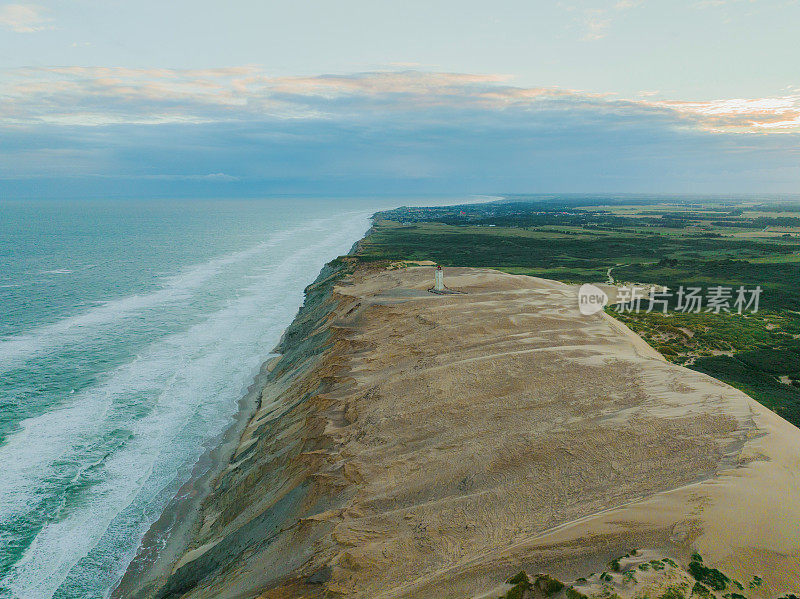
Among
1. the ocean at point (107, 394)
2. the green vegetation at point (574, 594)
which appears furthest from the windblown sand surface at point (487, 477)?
the ocean at point (107, 394)

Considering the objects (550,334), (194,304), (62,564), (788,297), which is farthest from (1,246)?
(788,297)

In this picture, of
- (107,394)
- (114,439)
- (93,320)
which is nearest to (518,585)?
(114,439)

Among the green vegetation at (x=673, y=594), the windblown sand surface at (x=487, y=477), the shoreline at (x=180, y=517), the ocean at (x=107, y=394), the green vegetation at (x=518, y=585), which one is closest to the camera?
the green vegetation at (x=673, y=594)

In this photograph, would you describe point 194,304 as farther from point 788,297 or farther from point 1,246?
point 1,246

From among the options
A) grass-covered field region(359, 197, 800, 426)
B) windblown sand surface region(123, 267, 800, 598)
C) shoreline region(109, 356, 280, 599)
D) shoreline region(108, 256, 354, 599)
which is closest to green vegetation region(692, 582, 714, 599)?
windblown sand surface region(123, 267, 800, 598)

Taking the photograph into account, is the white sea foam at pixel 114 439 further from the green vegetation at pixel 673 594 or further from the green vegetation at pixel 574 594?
the green vegetation at pixel 673 594

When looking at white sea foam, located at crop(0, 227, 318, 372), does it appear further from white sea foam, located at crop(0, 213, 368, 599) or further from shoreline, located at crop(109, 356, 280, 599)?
shoreline, located at crop(109, 356, 280, 599)
